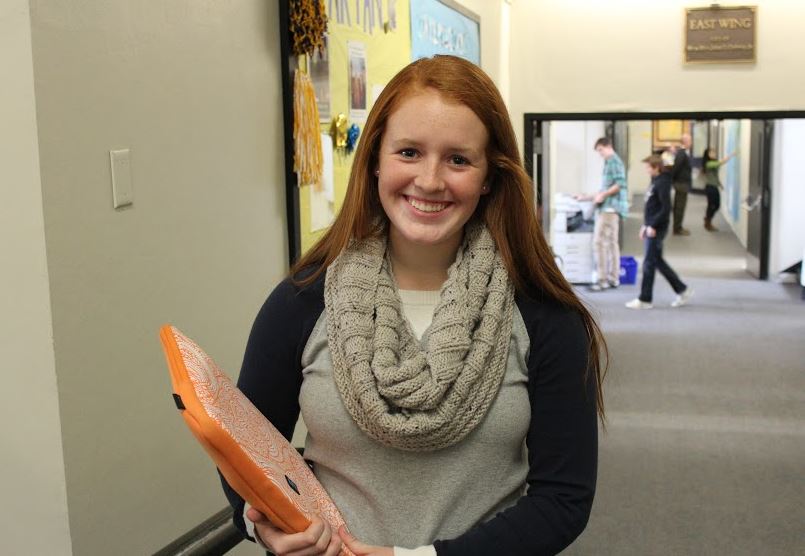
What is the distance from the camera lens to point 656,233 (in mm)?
9766

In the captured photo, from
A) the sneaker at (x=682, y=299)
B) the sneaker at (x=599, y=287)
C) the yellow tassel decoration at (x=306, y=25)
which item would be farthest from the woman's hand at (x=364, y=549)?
the sneaker at (x=599, y=287)

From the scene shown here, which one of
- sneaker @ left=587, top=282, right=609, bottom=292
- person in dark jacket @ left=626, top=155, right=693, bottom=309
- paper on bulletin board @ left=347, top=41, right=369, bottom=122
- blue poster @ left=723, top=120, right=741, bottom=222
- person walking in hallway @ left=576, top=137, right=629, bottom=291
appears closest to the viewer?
paper on bulletin board @ left=347, top=41, right=369, bottom=122

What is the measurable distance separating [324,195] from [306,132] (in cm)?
33

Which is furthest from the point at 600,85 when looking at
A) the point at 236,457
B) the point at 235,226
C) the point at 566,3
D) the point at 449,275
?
the point at 236,457

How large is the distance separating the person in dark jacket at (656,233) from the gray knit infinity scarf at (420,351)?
8.40m

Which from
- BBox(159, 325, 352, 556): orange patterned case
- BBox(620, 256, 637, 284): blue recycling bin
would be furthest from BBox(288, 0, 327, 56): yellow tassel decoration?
BBox(620, 256, 637, 284): blue recycling bin

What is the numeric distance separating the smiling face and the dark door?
10275 millimetres

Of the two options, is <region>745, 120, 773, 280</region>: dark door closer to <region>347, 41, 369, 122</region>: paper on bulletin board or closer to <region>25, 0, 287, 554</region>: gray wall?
<region>347, 41, 369, 122</region>: paper on bulletin board

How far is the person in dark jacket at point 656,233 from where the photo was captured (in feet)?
31.7

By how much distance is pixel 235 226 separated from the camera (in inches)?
114

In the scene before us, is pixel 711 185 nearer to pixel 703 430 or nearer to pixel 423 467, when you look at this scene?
pixel 703 430

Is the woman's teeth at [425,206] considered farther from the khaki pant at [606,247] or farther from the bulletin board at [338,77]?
the khaki pant at [606,247]

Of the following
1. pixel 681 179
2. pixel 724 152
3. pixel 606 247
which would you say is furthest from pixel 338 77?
pixel 724 152

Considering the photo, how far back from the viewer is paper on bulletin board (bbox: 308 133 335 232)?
3.43 meters
